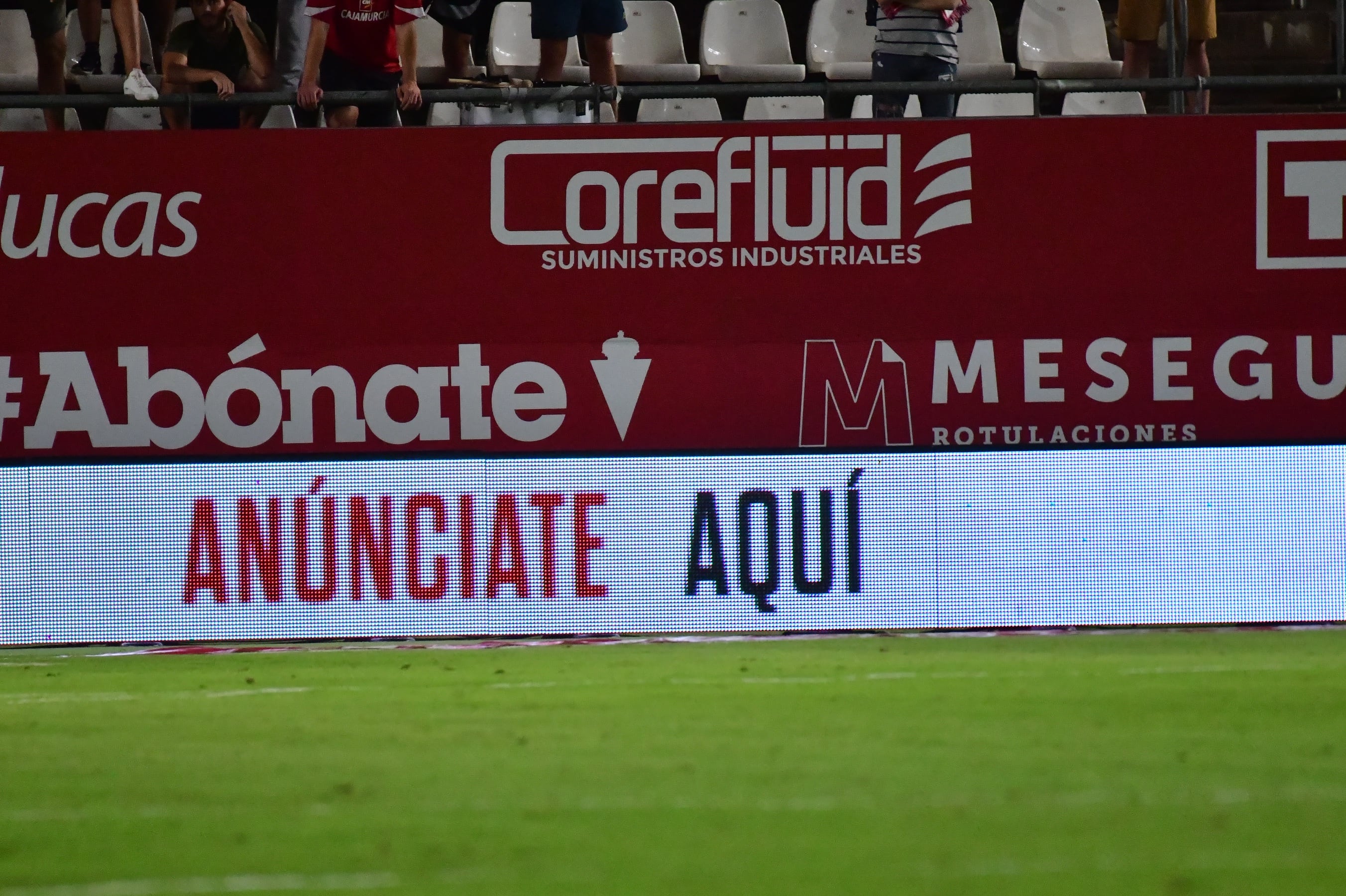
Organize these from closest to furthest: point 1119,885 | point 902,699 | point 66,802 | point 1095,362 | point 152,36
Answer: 1. point 1119,885
2. point 66,802
3. point 902,699
4. point 1095,362
5. point 152,36

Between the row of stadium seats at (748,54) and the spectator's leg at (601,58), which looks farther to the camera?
the row of stadium seats at (748,54)

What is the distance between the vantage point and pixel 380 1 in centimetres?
1037

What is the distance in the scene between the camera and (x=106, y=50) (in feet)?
41.3

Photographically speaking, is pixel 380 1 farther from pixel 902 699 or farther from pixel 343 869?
pixel 343 869

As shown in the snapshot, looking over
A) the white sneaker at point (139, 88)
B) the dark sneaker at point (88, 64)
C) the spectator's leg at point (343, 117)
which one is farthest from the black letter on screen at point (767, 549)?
the dark sneaker at point (88, 64)

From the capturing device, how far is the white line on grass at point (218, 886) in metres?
4.31

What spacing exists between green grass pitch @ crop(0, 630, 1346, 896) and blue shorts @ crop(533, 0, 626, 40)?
3904 mm

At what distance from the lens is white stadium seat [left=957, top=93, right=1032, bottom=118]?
11.8m

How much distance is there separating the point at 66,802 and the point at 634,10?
28.0ft

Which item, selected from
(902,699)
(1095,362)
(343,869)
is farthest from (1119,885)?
(1095,362)

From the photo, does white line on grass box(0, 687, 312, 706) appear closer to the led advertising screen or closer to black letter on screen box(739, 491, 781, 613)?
the led advertising screen

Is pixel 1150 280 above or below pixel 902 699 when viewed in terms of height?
above

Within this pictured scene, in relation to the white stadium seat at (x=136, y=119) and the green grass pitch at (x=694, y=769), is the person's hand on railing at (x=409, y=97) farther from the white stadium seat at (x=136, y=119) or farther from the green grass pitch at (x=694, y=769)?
the green grass pitch at (x=694, y=769)

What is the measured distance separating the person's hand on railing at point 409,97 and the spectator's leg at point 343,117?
0.59 meters
